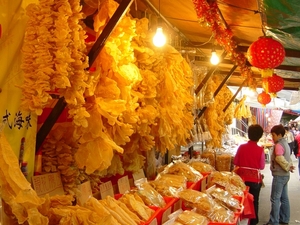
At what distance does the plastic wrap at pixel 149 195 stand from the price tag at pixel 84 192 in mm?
613

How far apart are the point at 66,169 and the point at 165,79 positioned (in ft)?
4.71

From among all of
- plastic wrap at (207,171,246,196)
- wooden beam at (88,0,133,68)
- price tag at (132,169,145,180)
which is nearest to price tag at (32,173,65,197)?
wooden beam at (88,0,133,68)

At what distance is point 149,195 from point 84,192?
0.77 meters

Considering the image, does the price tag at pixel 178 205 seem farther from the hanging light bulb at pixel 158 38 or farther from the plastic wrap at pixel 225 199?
the hanging light bulb at pixel 158 38

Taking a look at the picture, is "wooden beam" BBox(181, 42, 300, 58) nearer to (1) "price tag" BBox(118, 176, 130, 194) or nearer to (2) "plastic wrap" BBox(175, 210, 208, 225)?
(1) "price tag" BBox(118, 176, 130, 194)

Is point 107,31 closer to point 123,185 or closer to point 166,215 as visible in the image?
point 123,185

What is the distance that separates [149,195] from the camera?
3.42 meters

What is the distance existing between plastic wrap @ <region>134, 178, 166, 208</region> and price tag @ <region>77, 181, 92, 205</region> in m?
0.61

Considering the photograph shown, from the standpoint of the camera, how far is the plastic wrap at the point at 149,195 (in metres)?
3.33

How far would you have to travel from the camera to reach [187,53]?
5621 mm

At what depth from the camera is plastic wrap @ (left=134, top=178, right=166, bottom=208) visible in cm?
333

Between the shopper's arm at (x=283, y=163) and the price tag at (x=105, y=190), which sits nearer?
the price tag at (x=105, y=190)

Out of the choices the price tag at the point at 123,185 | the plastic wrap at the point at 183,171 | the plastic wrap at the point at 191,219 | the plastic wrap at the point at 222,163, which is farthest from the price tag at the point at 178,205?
the plastic wrap at the point at 222,163

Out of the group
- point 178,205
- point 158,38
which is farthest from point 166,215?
point 158,38
